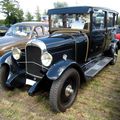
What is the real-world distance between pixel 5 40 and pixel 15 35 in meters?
0.75

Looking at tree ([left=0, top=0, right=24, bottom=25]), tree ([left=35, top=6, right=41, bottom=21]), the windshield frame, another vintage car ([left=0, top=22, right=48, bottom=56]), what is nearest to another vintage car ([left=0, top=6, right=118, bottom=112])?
another vintage car ([left=0, top=22, right=48, bottom=56])

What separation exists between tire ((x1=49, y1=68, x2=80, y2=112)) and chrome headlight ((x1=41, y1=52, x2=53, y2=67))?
1.31ft

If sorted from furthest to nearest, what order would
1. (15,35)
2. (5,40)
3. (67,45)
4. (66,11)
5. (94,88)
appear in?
1. (15,35)
2. (5,40)
3. (66,11)
4. (94,88)
5. (67,45)

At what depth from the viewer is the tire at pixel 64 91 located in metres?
3.85

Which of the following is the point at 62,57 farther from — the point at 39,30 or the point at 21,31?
the point at 21,31

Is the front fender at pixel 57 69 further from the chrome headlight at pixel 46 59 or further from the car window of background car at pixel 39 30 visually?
the car window of background car at pixel 39 30

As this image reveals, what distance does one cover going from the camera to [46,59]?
13.7 ft

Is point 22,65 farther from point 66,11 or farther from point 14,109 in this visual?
point 66,11

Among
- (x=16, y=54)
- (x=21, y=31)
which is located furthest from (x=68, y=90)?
(x=21, y=31)

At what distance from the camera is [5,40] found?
742 centimetres

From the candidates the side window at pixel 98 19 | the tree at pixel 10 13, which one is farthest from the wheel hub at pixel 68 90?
the tree at pixel 10 13

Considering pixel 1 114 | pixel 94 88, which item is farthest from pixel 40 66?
pixel 94 88

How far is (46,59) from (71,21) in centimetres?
193

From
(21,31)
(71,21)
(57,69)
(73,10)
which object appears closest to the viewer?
(57,69)
